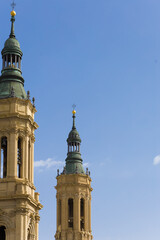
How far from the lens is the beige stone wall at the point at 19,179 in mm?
64625

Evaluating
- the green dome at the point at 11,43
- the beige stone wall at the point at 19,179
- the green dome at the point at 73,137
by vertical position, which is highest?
the green dome at the point at 73,137

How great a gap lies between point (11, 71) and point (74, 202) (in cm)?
4205

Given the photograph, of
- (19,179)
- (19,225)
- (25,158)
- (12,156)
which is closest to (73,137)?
(25,158)

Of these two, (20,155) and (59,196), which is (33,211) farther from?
(59,196)

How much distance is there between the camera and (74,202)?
108625mm

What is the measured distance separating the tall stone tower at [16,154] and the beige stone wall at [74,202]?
38.5 metres

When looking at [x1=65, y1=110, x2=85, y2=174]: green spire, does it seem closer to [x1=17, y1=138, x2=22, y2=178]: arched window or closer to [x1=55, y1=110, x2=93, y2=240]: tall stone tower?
[x1=55, y1=110, x2=93, y2=240]: tall stone tower

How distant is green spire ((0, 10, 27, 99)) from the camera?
69.7 metres

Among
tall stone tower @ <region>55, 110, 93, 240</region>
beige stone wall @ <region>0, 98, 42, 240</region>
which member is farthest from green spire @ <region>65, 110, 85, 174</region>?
beige stone wall @ <region>0, 98, 42, 240</region>

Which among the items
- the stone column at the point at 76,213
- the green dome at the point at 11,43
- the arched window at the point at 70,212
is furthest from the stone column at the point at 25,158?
the arched window at the point at 70,212

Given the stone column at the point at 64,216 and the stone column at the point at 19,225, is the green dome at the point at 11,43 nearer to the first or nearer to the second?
the stone column at the point at 19,225

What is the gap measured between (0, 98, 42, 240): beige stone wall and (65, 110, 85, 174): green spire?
4047 cm

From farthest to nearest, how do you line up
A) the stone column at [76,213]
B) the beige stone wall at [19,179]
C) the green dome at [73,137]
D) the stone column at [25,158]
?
1. the green dome at [73,137]
2. the stone column at [76,213]
3. the stone column at [25,158]
4. the beige stone wall at [19,179]

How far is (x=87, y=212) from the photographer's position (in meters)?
109
